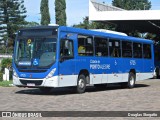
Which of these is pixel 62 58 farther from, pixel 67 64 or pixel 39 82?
pixel 39 82

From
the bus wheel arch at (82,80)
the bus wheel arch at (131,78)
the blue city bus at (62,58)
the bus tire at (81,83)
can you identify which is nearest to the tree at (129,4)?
the bus wheel arch at (131,78)

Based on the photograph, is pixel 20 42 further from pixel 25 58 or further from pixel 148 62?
pixel 148 62

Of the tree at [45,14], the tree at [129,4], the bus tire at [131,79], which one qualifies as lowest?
the bus tire at [131,79]

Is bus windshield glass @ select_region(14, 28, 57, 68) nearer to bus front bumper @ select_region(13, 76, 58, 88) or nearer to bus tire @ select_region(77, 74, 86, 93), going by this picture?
bus front bumper @ select_region(13, 76, 58, 88)

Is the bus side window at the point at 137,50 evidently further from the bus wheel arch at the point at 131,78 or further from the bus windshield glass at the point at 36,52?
the bus windshield glass at the point at 36,52

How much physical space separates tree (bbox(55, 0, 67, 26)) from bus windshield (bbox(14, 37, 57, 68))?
5871 centimetres

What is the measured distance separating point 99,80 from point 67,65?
3.30 meters

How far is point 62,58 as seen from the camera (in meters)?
18.5

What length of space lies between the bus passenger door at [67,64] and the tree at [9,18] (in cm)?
6841

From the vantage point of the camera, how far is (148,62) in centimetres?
2733

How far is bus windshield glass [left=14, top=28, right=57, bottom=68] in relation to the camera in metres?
18.3

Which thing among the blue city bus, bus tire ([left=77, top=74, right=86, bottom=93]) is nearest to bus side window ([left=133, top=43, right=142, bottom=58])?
the blue city bus

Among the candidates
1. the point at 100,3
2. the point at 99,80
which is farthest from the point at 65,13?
the point at 99,80

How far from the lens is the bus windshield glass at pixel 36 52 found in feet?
60.0
